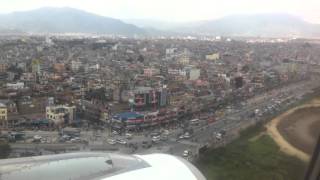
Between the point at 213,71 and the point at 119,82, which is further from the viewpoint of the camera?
the point at 213,71

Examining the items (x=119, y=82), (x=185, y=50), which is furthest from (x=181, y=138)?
(x=185, y=50)

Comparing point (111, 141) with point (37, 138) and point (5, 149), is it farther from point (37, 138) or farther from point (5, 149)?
point (5, 149)

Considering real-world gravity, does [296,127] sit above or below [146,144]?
above

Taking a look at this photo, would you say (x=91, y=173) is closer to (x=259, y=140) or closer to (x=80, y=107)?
(x=259, y=140)

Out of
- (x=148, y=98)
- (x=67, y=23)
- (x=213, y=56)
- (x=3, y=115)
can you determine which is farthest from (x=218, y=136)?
(x=67, y=23)

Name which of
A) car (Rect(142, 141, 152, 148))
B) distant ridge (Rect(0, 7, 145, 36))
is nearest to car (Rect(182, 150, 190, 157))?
car (Rect(142, 141, 152, 148))

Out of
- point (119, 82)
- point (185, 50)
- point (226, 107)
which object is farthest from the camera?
point (185, 50)
